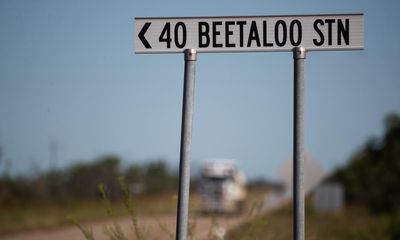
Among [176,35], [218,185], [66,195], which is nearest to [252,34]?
[176,35]

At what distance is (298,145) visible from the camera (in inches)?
185

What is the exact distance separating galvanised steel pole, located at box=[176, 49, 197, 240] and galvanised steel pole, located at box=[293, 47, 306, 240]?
0.72 metres

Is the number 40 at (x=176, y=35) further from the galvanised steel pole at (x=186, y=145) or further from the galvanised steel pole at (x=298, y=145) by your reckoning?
the galvanised steel pole at (x=298, y=145)

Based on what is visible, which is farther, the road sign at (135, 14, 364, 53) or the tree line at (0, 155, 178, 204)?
the tree line at (0, 155, 178, 204)

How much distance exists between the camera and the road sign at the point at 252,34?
4828mm

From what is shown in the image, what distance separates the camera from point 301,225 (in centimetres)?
460

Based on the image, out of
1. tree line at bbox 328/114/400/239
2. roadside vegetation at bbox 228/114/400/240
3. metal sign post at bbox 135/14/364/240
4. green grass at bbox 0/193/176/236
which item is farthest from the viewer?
tree line at bbox 328/114/400/239

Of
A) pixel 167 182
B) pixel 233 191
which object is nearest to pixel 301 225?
pixel 233 191

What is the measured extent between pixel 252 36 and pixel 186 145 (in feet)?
3.00

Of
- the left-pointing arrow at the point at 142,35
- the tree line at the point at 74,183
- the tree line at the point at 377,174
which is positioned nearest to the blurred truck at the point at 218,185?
the tree line at the point at 74,183

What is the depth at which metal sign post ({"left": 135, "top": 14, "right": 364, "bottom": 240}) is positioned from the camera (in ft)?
15.8

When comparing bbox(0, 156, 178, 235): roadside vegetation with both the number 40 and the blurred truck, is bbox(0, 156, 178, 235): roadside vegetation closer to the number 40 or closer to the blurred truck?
the blurred truck

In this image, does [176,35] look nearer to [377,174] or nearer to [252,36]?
[252,36]

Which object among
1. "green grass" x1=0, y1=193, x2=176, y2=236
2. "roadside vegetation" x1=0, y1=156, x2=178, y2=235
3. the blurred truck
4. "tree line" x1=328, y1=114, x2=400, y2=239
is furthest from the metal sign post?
the blurred truck
